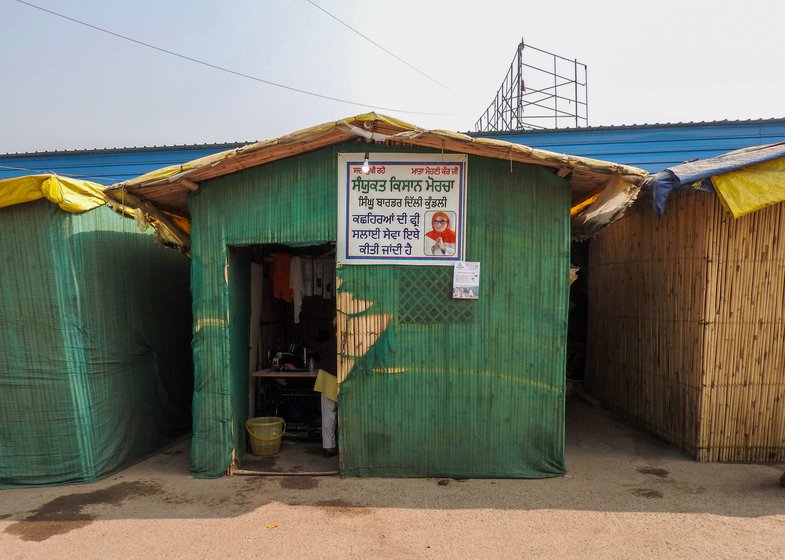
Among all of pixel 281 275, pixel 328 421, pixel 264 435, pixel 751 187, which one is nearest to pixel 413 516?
pixel 328 421

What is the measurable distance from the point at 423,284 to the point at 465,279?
1.43 feet

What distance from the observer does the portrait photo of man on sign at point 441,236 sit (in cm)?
550

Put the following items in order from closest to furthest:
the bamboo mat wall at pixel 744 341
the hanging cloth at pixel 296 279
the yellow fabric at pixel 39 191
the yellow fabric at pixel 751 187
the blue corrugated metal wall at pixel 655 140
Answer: the yellow fabric at pixel 39 191, the yellow fabric at pixel 751 187, the bamboo mat wall at pixel 744 341, the hanging cloth at pixel 296 279, the blue corrugated metal wall at pixel 655 140

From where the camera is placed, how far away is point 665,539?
13.7 ft

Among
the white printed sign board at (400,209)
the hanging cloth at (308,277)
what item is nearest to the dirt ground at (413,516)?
the white printed sign board at (400,209)

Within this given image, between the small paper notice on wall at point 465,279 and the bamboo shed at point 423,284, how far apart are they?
59 mm

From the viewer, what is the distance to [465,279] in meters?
5.47

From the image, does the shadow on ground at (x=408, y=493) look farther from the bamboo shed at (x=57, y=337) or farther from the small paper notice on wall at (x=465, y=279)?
the small paper notice on wall at (x=465, y=279)

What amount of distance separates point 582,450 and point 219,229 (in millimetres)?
4924

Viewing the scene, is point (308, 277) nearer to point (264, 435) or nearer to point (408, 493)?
point (264, 435)

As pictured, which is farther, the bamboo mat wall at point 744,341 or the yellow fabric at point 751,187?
the bamboo mat wall at point 744,341

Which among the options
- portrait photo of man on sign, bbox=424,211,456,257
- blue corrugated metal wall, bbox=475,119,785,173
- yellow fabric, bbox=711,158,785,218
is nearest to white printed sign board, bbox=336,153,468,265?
portrait photo of man on sign, bbox=424,211,456,257

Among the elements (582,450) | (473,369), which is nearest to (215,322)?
(473,369)

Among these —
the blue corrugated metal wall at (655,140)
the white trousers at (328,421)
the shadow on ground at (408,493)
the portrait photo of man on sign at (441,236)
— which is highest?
the blue corrugated metal wall at (655,140)
